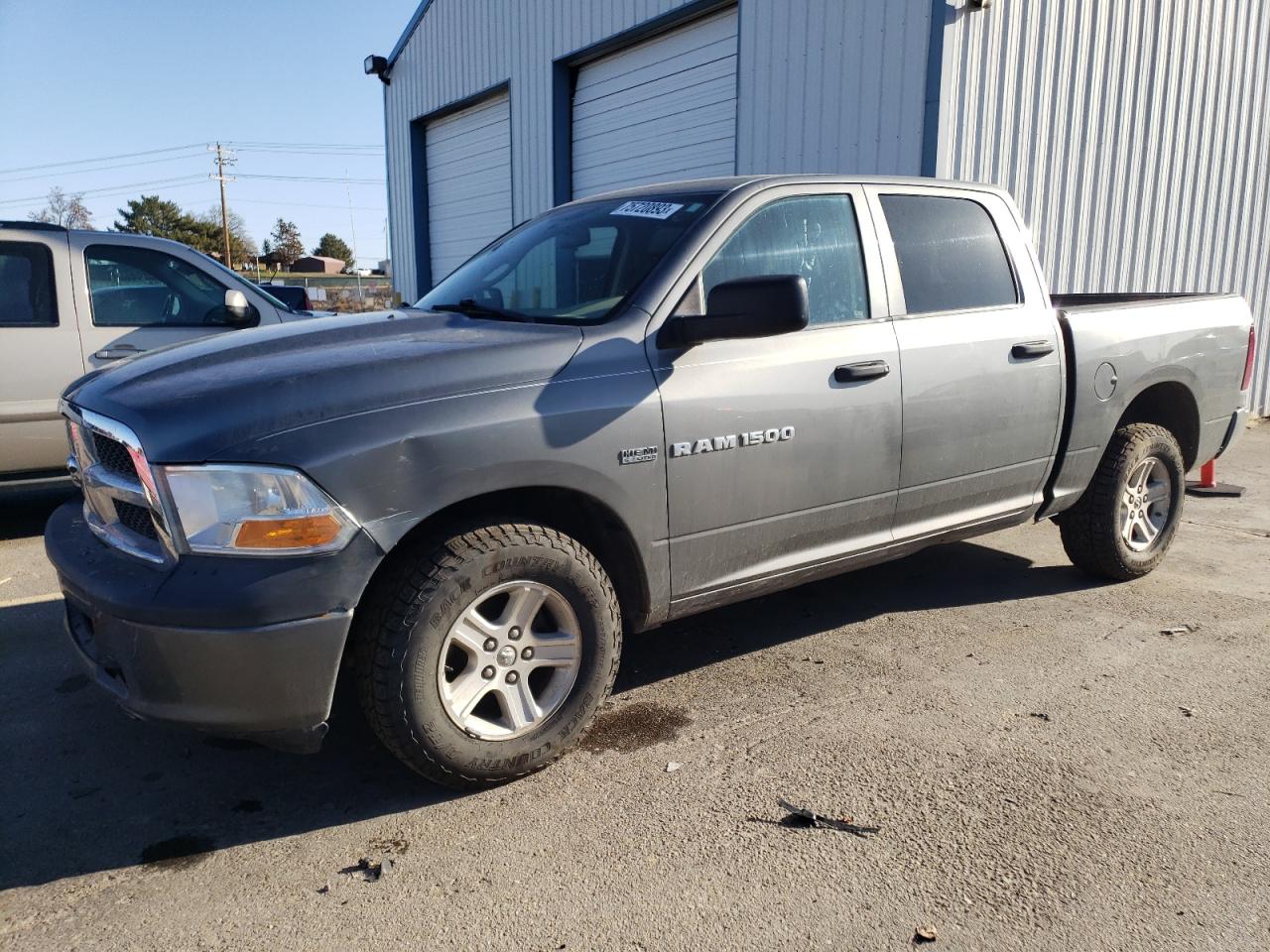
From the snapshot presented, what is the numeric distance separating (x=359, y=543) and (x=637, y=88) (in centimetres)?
977

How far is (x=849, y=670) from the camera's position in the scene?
380cm

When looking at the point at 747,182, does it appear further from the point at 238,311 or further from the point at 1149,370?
the point at 238,311

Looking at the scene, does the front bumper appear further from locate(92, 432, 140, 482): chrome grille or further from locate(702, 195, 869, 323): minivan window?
locate(702, 195, 869, 323): minivan window

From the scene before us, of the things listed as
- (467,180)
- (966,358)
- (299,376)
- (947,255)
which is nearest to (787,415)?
(966,358)

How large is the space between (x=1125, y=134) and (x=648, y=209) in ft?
24.2

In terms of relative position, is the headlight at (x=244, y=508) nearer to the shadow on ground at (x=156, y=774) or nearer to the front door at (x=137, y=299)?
the shadow on ground at (x=156, y=774)

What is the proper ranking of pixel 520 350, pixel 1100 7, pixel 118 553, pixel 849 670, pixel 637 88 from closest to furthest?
1. pixel 118 553
2. pixel 520 350
3. pixel 849 670
4. pixel 1100 7
5. pixel 637 88

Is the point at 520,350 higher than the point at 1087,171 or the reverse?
the reverse

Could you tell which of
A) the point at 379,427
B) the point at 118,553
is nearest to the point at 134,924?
the point at 118,553

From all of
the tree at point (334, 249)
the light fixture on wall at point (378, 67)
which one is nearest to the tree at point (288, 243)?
the tree at point (334, 249)

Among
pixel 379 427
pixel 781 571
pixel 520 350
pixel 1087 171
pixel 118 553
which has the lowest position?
pixel 781 571

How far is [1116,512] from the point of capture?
15.3ft

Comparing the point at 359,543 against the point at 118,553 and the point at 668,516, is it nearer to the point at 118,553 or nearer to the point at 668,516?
the point at 118,553

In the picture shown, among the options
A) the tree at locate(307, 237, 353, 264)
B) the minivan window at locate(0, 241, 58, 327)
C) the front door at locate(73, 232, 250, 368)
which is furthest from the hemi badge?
the tree at locate(307, 237, 353, 264)
